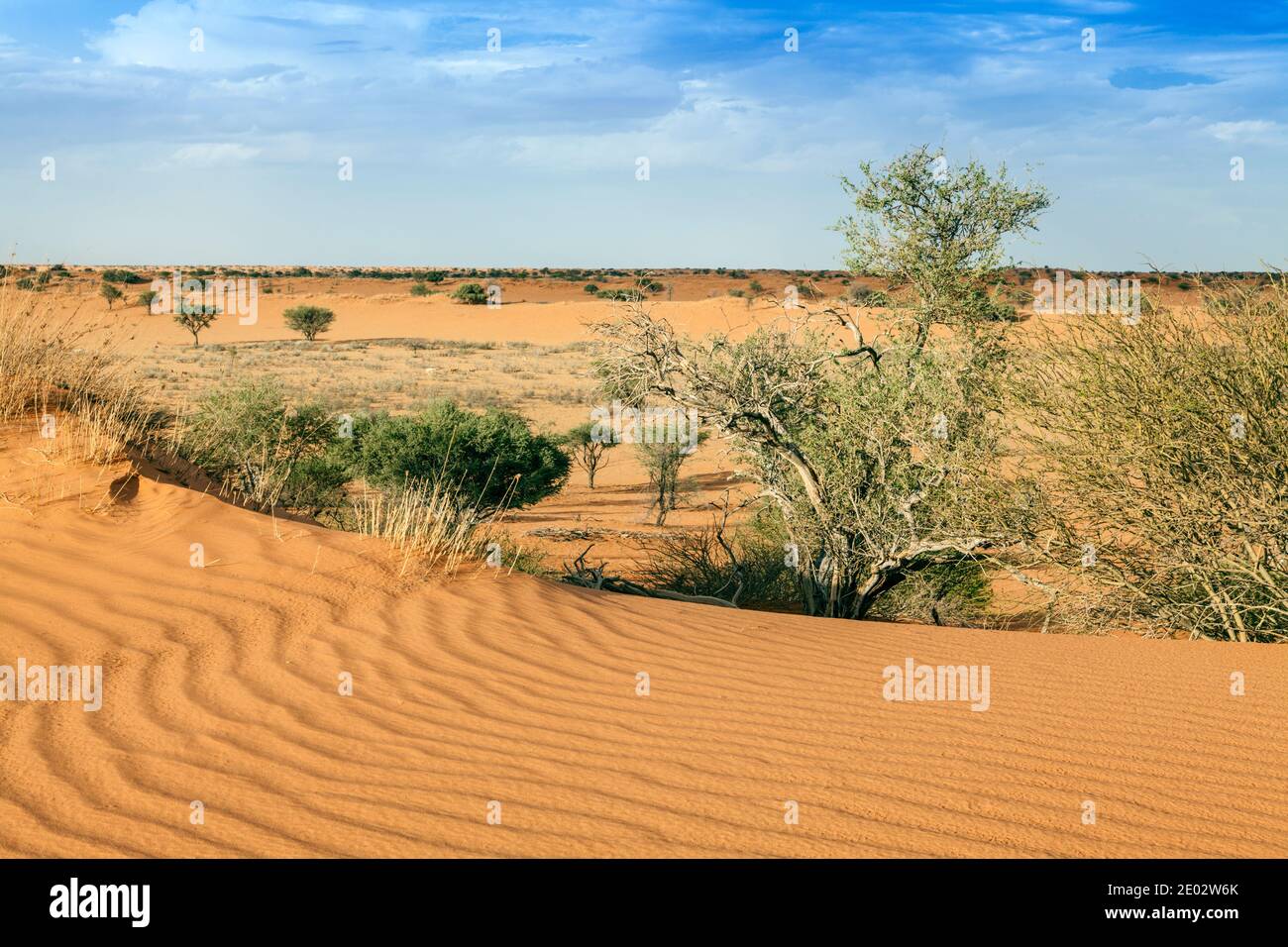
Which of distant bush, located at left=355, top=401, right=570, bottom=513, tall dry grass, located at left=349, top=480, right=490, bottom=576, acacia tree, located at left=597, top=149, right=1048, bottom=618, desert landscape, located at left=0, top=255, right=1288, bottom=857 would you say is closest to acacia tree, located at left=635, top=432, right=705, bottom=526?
distant bush, located at left=355, top=401, right=570, bottom=513

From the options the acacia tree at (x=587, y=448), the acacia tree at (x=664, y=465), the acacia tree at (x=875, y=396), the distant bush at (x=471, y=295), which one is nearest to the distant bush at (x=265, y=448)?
the acacia tree at (x=875, y=396)

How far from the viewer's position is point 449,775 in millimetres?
3553

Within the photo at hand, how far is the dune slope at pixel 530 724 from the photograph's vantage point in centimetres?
315

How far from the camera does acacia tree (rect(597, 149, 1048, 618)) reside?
26.7ft

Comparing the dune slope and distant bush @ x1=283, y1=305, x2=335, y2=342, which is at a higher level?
distant bush @ x1=283, y1=305, x2=335, y2=342

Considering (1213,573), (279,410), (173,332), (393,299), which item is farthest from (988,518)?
(393,299)

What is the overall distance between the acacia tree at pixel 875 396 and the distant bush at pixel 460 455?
212 inches

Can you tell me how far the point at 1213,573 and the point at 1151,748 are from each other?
3.26 m

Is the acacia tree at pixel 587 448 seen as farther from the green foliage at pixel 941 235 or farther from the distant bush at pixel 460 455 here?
the green foliage at pixel 941 235

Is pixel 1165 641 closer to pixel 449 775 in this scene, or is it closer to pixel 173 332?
pixel 449 775

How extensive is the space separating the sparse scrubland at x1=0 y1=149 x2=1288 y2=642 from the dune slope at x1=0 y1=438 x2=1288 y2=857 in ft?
3.15

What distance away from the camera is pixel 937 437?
26.5 feet

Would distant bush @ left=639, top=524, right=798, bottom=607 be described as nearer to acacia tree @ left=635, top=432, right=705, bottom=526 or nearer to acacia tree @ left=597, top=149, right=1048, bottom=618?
acacia tree @ left=597, top=149, right=1048, bottom=618

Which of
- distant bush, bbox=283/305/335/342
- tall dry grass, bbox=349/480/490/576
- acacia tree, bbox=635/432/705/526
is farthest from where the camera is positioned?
distant bush, bbox=283/305/335/342
